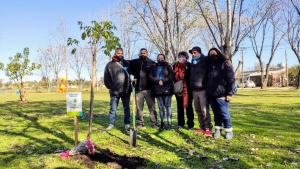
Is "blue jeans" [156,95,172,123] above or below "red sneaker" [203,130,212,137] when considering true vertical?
above

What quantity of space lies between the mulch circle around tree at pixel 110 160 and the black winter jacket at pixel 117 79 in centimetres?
213

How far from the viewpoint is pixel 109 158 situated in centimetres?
430

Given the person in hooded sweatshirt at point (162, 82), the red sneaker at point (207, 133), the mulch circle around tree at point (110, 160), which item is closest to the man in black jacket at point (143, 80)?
the person in hooded sweatshirt at point (162, 82)

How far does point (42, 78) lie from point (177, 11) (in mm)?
46521

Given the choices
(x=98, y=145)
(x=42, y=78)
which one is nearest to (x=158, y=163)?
(x=98, y=145)

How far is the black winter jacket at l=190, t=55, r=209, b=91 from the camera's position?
588 centimetres

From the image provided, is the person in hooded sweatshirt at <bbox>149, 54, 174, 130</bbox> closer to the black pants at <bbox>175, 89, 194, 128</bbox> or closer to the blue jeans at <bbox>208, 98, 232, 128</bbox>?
the black pants at <bbox>175, 89, 194, 128</bbox>

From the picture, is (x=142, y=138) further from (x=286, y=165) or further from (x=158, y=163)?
(x=286, y=165)

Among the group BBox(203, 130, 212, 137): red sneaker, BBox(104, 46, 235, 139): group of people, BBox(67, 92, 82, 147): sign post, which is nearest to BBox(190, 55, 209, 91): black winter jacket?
BBox(104, 46, 235, 139): group of people

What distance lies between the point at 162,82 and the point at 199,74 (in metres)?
0.91

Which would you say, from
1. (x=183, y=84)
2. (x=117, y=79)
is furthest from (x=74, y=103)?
(x=183, y=84)

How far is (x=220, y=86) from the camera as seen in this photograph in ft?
18.0

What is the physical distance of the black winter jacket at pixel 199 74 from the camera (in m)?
5.88

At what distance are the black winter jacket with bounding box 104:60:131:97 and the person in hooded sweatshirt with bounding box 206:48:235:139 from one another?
205 centimetres
